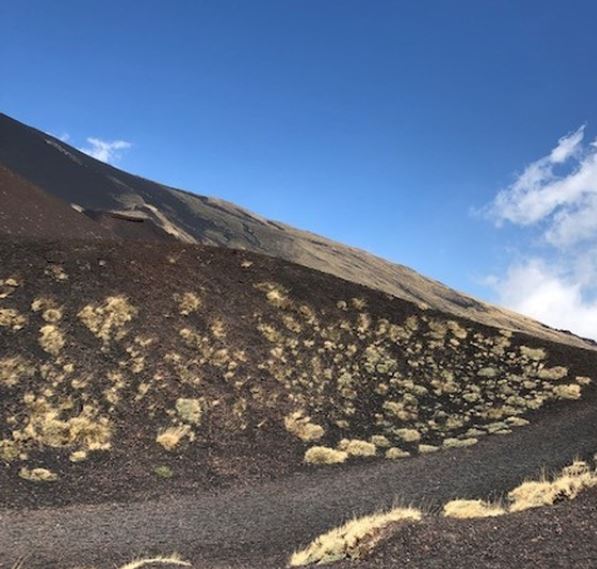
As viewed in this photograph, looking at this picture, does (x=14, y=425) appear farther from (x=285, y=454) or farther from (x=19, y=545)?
(x=285, y=454)

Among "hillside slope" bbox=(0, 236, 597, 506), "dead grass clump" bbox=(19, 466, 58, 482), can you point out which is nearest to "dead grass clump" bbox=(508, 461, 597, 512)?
"hillside slope" bbox=(0, 236, 597, 506)

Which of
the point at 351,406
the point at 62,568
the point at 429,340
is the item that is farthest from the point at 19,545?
the point at 429,340

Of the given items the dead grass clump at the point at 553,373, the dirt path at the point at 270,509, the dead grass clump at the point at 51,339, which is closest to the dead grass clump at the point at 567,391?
the dead grass clump at the point at 553,373

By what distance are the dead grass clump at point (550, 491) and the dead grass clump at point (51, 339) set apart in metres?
18.8

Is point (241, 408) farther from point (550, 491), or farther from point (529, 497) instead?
point (550, 491)

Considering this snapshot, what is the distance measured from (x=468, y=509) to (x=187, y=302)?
63.3ft

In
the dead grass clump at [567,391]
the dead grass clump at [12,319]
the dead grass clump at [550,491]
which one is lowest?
the dead grass clump at [12,319]

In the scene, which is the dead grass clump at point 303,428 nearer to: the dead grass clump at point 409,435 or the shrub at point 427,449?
the dead grass clump at point 409,435

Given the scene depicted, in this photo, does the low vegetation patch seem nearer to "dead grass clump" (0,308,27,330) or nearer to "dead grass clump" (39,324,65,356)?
"dead grass clump" (39,324,65,356)

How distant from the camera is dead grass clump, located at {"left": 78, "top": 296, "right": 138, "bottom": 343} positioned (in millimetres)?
28531

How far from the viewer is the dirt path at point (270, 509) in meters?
15.6

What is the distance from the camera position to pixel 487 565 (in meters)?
10.1

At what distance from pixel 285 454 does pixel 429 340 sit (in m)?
14.0

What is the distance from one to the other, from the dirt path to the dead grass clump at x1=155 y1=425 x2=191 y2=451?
3.54 m
